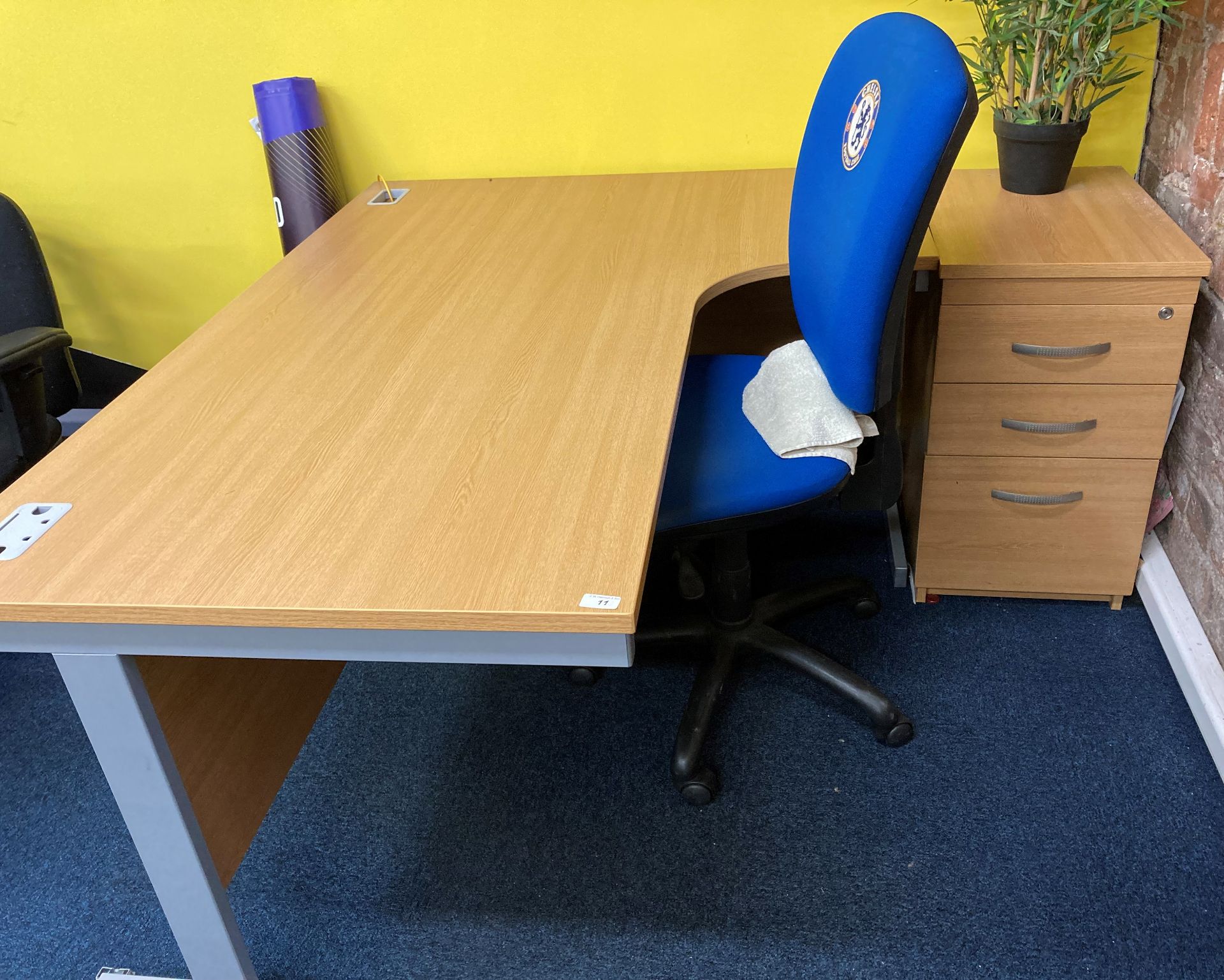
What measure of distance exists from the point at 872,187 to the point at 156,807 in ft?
3.70

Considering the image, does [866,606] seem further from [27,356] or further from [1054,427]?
[27,356]

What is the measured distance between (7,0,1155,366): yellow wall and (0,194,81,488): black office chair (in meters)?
0.47

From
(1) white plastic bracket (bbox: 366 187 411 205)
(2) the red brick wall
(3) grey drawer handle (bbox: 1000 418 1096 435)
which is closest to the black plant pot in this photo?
(2) the red brick wall

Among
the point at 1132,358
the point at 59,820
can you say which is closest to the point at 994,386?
the point at 1132,358

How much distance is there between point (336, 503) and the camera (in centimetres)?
112

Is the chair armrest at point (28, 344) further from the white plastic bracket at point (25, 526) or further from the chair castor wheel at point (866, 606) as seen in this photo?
the chair castor wheel at point (866, 606)

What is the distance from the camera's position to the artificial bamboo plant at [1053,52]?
167 centimetres

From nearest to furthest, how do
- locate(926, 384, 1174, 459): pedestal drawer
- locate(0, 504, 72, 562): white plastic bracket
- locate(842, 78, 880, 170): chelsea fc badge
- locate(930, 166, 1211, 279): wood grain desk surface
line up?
locate(0, 504, 72, 562): white plastic bracket
locate(842, 78, 880, 170): chelsea fc badge
locate(930, 166, 1211, 279): wood grain desk surface
locate(926, 384, 1174, 459): pedestal drawer

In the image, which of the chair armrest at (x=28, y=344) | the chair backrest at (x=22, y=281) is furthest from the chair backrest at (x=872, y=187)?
the chair backrest at (x=22, y=281)

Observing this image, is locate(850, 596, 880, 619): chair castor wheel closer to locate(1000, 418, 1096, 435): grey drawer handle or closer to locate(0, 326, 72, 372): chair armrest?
locate(1000, 418, 1096, 435): grey drawer handle

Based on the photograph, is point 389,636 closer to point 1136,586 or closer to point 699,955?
point 699,955

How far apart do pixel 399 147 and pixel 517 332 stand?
1030 millimetres

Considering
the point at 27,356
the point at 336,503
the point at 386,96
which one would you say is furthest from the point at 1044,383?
the point at 27,356

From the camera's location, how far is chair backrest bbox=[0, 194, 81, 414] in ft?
6.57
